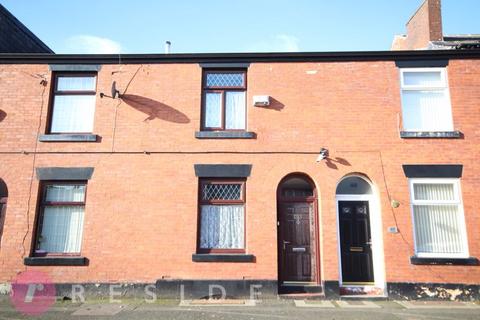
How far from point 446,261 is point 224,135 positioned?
608 centimetres

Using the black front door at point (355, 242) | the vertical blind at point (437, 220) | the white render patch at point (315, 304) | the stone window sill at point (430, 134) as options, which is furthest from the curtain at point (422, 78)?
the white render patch at point (315, 304)

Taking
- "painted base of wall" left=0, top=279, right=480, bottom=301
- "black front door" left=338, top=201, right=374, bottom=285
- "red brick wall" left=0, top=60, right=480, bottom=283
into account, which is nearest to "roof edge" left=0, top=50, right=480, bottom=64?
"red brick wall" left=0, top=60, right=480, bottom=283

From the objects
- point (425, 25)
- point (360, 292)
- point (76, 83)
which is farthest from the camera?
point (425, 25)

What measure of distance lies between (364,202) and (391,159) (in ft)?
4.18

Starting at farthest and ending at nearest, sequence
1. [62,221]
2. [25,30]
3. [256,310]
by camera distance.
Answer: [25,30]
[62,221]
[256,310]

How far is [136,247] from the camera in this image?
316 inches

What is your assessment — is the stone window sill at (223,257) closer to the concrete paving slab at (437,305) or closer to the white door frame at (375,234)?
the white door frame at (375,234)

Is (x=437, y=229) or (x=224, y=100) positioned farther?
(x=224, y=100)

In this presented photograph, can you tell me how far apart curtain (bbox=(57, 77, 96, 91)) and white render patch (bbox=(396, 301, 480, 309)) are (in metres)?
9.45

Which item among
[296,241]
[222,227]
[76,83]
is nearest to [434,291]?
[296,241]

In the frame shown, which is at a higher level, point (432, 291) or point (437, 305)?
point (432, 291)

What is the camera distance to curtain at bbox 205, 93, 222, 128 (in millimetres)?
8844

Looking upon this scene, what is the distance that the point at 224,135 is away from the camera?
27.9 feet

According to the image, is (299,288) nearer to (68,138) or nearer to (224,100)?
(224,100)
